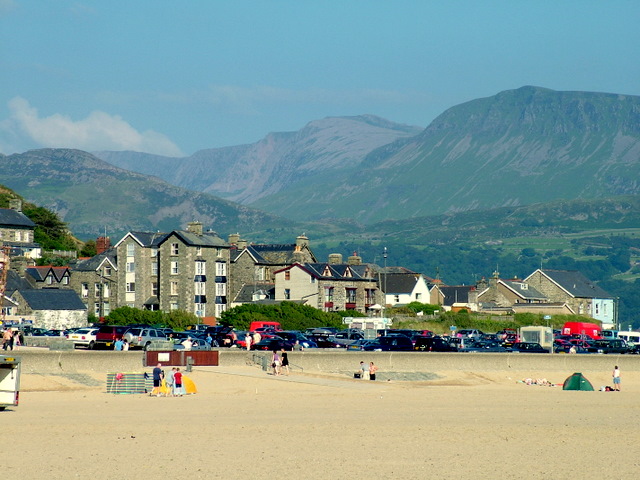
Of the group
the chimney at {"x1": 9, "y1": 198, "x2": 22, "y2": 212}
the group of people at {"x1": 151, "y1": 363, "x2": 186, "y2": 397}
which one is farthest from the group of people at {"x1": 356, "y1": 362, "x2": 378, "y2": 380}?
the chimney at {"x1": 9, "y1": 198, "x2": 22, "y2": 212}

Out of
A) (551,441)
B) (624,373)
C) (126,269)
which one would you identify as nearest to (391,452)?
(551,441)

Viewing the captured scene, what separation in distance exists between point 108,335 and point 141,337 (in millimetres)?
2823

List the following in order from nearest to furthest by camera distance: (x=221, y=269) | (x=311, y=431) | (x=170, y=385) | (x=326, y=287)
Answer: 1. (x=311, y=431)
2. (x=170, y=385)
3. (x=326, y=287)
4. (x=221, y=269)

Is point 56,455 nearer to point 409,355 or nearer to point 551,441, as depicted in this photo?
point 551,441

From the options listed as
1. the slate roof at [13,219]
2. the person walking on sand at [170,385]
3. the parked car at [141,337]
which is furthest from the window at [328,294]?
the person walking on sand at [170,385]

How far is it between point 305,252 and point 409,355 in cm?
6365

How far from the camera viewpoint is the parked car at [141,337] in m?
68.1

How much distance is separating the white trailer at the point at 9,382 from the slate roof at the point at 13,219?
317ft

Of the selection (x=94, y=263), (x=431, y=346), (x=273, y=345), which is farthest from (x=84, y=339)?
(x=94, y=263)

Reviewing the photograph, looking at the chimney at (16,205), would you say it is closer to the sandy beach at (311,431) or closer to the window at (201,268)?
the window at (201,268)

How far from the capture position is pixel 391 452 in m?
32.2

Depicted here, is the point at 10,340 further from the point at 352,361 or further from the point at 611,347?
the point at 611,347

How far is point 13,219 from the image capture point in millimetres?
135250

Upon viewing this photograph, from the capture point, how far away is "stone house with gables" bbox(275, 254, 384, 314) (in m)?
115
